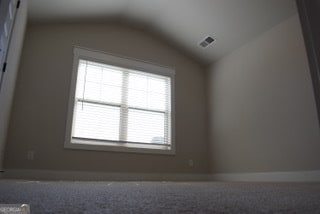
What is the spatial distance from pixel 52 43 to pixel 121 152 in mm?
1991

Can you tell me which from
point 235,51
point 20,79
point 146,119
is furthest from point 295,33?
point 20,79

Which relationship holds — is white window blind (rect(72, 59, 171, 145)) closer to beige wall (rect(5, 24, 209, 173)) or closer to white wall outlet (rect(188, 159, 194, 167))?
beige wall (rect(5, 24, 209, 173))

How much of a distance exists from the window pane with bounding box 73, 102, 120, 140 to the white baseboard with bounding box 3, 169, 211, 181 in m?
0.55

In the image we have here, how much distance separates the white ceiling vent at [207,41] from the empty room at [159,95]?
0.06ft

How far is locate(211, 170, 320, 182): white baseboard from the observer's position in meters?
2.82

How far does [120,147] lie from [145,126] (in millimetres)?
566

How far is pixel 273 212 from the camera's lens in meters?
0.65

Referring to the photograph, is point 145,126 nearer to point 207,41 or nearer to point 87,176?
point 87,176

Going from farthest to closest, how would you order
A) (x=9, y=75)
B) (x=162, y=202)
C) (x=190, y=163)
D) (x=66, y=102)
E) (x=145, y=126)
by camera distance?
1. (x=190, y=163)
2. (x=145, y=126)
3. (x=66, y=102)
4. (x=9, y=75)
5. (x=162, y=202)

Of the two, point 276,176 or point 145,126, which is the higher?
point 145,126

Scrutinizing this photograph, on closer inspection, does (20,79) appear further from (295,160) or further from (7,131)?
(295,160)

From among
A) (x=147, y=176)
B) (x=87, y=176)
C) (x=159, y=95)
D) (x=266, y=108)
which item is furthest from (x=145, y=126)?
(x=266, y=108)

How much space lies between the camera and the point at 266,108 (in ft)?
11.5

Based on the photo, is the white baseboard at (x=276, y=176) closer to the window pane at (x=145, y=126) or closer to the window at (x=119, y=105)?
the window at (x=119, y=105)
